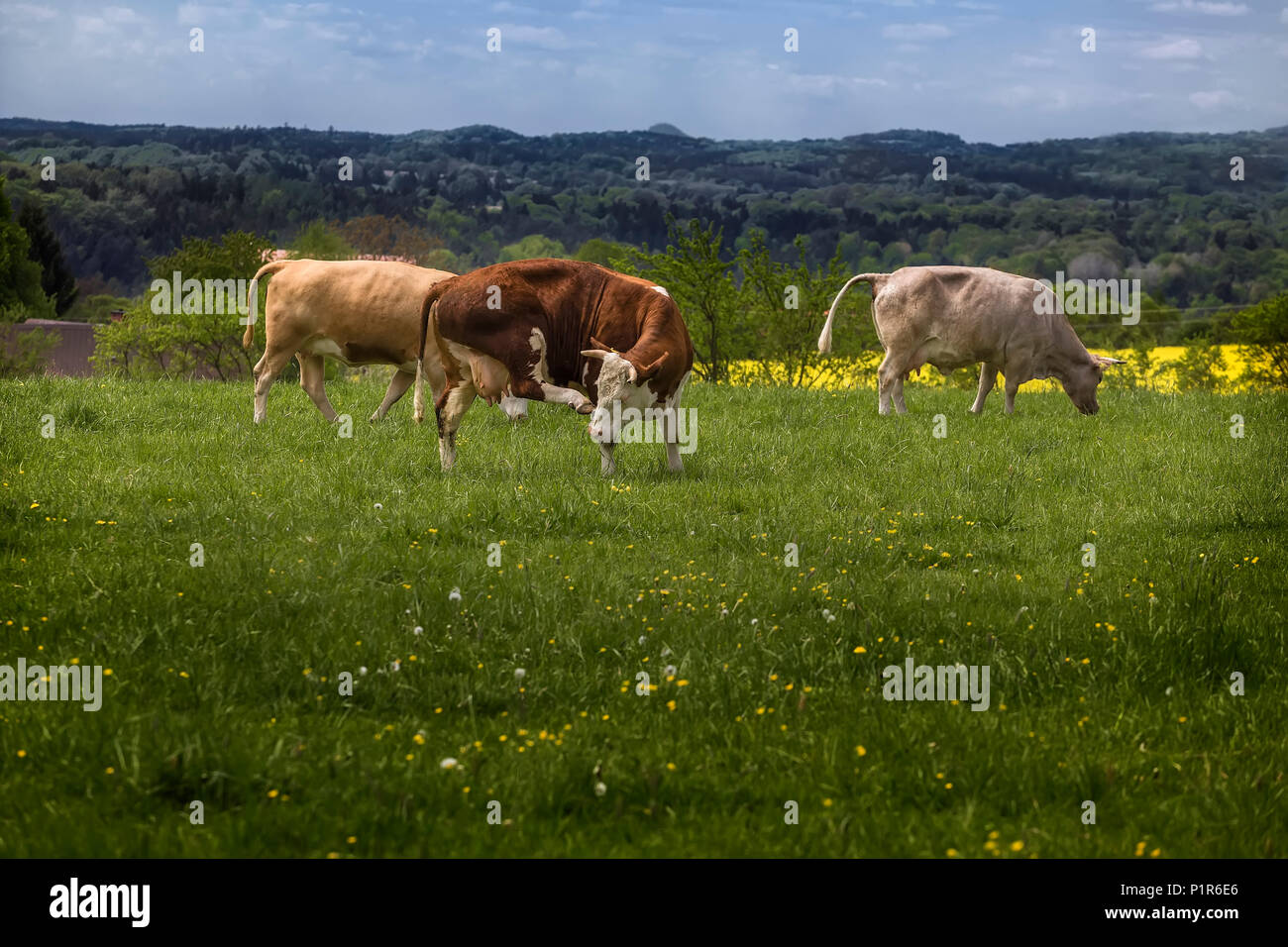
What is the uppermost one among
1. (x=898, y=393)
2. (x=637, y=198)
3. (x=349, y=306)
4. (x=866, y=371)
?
(x=637, y=198)

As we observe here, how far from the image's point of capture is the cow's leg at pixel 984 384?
1748 cm

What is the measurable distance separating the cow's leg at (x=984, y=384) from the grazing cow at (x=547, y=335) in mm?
7027

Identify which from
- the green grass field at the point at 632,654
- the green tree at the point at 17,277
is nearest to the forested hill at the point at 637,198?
the green tree at the point at 17,277

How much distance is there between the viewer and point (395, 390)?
1562cm

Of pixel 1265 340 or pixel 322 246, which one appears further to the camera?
pixel 322 246

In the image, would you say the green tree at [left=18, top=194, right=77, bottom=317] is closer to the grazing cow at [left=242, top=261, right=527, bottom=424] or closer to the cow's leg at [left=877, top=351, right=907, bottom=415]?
the grazing cow at [left=242, top=261, right=527, bottom=424]

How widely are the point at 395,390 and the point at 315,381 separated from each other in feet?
3.20

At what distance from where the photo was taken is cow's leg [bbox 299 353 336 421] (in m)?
15.2

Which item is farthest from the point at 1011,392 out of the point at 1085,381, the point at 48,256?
the point at 48,256

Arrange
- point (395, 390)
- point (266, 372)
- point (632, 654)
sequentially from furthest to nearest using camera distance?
1. point (395, 390)
2. point (266, 372)
3. point (632, 654)

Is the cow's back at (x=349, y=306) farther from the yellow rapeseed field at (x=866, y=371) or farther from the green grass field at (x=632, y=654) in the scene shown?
the yellow rapeseed field at (x=866, y=371)

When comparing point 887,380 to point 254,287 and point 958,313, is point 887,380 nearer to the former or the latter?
point 958,313

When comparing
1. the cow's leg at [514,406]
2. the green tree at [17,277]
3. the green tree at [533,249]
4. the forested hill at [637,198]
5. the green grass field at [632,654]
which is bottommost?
the green grass field at [632,654]
